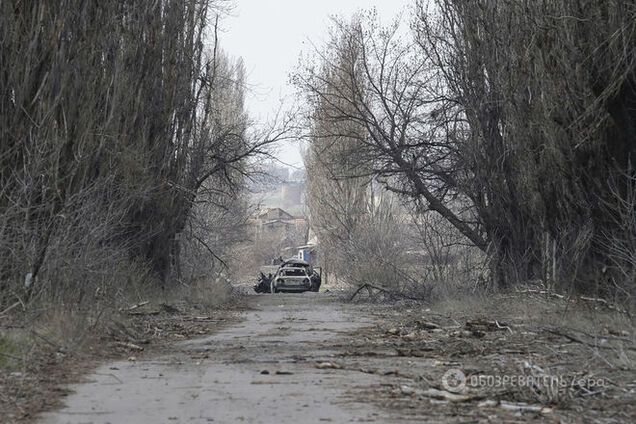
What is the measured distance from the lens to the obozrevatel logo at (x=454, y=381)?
9086 millimetres

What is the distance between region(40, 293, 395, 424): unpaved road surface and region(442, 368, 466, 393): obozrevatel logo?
2.20ft

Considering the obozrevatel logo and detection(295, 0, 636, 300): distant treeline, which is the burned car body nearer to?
detection(295, 0, 636, 300): distant treeline

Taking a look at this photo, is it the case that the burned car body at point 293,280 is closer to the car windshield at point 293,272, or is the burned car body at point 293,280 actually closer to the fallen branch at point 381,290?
the car windshield at point 293,272

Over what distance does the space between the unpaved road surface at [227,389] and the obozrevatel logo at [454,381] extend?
0.67 metres

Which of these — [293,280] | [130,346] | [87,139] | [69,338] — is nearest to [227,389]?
[69,338]

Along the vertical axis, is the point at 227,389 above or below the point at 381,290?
below

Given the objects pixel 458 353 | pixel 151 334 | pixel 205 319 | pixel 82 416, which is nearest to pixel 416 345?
pixel 458 353

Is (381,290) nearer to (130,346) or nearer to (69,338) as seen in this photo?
(130,346)

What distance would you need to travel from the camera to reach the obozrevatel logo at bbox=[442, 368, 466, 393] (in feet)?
29.8

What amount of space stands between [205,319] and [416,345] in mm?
9527

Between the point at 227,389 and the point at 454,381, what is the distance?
207cm

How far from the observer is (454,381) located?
376 inches

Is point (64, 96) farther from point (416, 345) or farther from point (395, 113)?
point (395, 113)

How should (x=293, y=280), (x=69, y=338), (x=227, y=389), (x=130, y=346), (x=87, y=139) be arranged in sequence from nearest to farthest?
(x=227, y=389)
(x=69, y=338)
(x=130, y=346)
(x=87, y=139)
(x=293, y=280)
